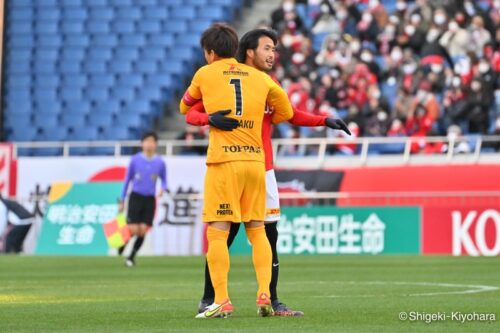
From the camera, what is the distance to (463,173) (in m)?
25.1

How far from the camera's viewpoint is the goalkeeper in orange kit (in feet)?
31.1

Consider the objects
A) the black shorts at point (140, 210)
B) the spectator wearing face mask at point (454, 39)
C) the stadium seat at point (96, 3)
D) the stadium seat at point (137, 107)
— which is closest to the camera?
the black shorts at point (140, 210)

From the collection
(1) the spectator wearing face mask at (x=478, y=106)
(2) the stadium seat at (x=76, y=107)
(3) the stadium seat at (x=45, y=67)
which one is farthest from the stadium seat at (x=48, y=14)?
(1) the spectator wearing face mask at (x=478, y=106)

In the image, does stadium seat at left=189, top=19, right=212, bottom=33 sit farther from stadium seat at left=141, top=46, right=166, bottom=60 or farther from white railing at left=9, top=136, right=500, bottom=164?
white railing at left=9, top=136, right=500, bottom=164

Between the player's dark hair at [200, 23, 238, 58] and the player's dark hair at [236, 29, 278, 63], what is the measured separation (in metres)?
0.28

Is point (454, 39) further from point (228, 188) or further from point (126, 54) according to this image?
point (228, 188)

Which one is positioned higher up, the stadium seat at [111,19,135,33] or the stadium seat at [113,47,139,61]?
the stadium seat at [111,19,135,33]

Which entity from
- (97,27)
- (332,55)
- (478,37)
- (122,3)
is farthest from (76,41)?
(478,37)

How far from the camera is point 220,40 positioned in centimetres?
958

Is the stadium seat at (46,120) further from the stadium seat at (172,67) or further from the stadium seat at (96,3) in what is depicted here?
the stadium seat at (96,3)

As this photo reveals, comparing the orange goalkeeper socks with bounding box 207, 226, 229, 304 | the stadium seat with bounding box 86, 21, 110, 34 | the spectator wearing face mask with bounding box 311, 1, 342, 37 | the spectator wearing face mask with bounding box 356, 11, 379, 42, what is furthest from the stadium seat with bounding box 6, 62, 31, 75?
the orange goalkeeper socks with bounding box 207, 226, 229, 304

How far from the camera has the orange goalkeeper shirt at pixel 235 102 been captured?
953cm

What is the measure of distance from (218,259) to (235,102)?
1114 mm

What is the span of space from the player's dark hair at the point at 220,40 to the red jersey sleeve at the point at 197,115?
1.39 ft
